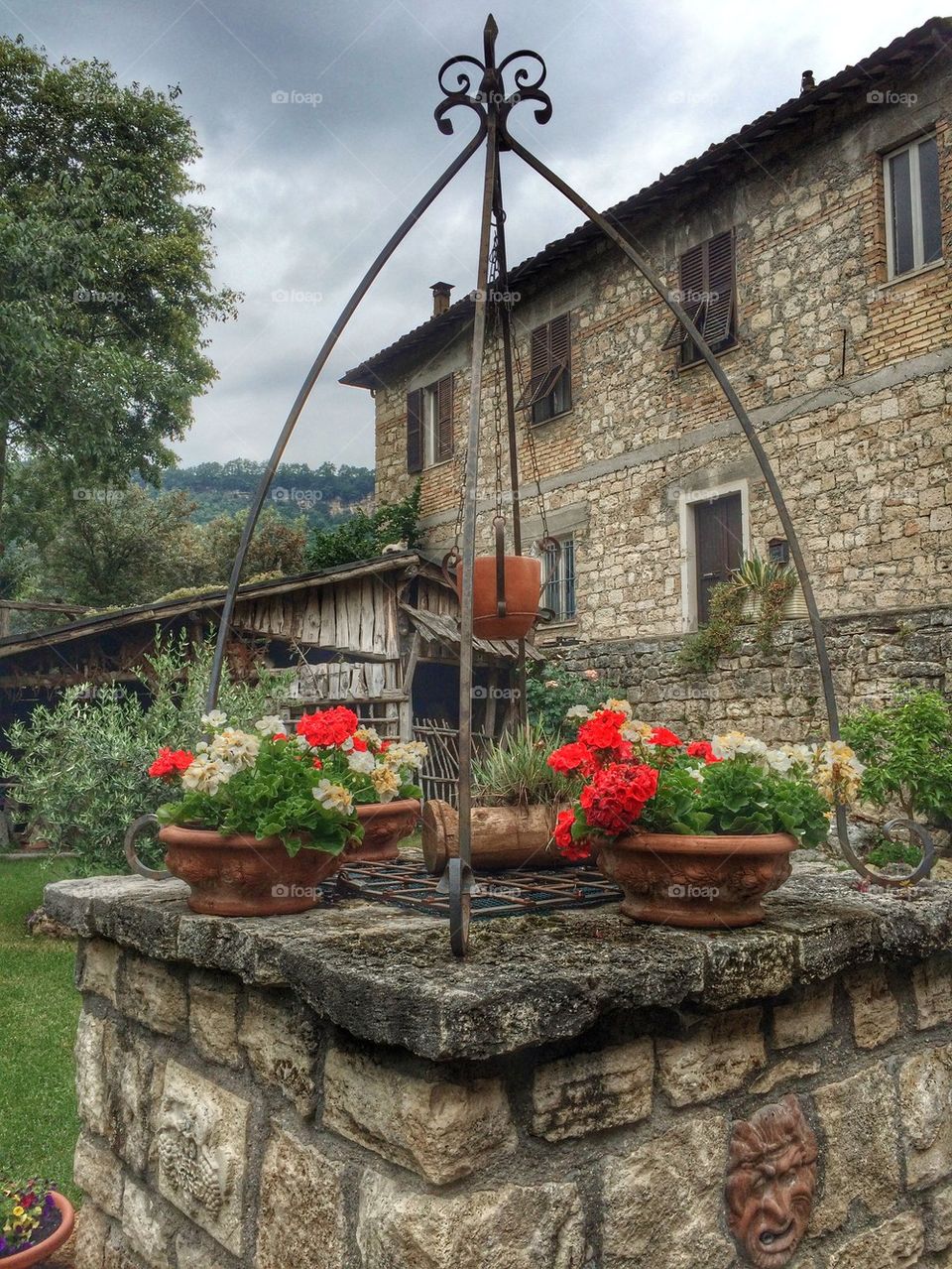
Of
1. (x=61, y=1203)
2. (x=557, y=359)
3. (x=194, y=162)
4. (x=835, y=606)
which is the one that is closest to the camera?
(x=61, y=1203)

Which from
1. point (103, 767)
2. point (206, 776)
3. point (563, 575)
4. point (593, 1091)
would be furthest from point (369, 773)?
point (563, 575)


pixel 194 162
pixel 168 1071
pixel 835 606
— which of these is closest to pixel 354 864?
pixel 168 1071

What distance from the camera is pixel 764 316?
1083 centimetres

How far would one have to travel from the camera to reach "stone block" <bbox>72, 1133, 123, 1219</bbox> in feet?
8.22

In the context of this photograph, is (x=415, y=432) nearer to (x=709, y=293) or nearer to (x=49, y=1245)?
(x=709, y=293)

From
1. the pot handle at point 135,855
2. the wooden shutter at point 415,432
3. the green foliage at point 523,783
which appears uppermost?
the wooden shutter at point 415,432

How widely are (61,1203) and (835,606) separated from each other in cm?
885

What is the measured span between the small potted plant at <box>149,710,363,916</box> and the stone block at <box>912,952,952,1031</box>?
141cm

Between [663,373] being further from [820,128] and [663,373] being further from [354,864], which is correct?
[354,864]

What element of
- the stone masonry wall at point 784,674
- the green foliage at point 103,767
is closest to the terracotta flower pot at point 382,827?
the green foliage at point 103,767

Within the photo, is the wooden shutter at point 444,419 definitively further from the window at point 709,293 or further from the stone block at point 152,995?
the stone block at point 152,995

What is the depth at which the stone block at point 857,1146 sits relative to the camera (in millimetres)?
2078

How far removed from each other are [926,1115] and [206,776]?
73.5 inches

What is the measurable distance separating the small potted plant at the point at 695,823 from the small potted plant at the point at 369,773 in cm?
68
